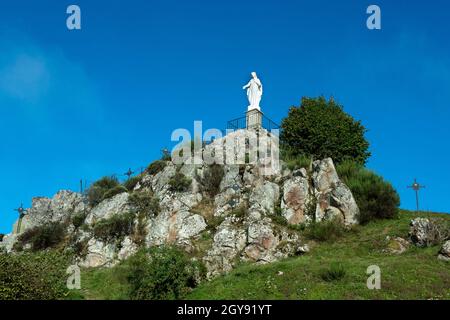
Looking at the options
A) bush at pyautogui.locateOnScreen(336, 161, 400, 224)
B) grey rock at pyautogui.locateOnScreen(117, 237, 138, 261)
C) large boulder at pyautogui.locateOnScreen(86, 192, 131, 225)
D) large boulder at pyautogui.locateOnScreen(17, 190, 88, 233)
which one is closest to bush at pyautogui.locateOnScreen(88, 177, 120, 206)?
large boulder at pyautogui.locateOnScreen(86, 192, 131, 225)

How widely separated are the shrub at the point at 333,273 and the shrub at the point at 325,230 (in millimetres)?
6118

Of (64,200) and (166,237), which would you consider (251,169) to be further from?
(64,200)

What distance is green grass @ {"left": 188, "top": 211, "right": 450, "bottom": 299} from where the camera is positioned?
73.6ft

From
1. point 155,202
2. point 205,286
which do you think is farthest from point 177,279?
point 155,202

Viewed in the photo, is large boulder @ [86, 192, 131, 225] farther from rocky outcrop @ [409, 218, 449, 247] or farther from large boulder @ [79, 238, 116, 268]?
rocky outcrop @ [409, 218, 449, 247]

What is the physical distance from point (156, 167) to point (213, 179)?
672cm

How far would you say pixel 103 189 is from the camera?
4225cm

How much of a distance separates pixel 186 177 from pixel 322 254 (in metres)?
13.0

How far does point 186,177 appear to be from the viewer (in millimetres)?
37469

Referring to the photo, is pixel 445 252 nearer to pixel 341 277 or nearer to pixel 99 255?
pixel 341 277
